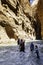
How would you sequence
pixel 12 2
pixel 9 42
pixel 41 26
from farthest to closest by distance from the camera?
pixel 41 26
pixel 12 2
pixel 9 42

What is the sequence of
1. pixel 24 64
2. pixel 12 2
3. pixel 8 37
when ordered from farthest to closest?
1. pixel 12 2
2. pixel 8 37
3. pixel 24 64

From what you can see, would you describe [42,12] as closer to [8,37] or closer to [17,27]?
[17,27]

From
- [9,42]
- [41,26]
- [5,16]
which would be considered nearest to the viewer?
[9,42]

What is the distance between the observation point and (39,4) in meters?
94.1

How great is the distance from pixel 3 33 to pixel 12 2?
1369cm

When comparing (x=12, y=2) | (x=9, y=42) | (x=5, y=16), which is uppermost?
(x=12, y=2)

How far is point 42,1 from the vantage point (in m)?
92.1

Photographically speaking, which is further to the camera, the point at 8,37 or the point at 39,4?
the point at 39,4

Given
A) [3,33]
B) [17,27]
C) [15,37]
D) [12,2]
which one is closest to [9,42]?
[3,33]

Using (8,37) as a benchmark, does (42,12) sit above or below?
above

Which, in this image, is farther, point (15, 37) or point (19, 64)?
point (15, 37)

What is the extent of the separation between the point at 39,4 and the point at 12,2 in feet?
143

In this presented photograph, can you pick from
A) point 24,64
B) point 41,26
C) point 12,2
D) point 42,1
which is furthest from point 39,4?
point 24,64

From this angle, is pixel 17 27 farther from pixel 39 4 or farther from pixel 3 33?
pixel 39 4
